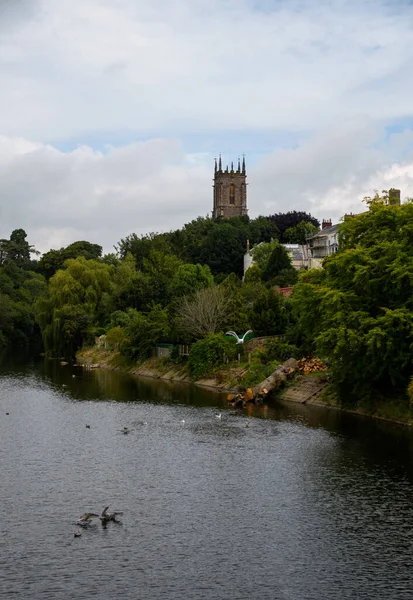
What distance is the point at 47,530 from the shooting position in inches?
1401

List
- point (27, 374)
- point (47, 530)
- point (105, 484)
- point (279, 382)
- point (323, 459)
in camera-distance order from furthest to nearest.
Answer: point (27, 374), point (279, 382), point (323, 459), point (105, 484), point (47, 530)

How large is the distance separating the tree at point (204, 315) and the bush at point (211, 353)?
4.87m

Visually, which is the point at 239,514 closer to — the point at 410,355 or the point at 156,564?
the point at 156,564

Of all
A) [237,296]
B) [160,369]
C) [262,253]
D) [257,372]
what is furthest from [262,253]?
[257,372]

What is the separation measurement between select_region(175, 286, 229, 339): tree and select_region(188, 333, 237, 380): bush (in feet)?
16.0

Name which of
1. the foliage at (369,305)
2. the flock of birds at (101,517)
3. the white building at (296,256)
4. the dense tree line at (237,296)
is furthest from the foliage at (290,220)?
the flock of birds at (101,517)

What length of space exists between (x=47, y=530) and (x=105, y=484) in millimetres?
8223

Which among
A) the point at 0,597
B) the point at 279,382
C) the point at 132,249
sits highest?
the point at 132,249

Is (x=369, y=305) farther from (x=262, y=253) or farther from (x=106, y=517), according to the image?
(x=262, y=253)

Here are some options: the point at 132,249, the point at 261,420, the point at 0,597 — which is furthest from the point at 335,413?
the point at 132,249

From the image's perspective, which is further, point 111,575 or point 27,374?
point 27,374

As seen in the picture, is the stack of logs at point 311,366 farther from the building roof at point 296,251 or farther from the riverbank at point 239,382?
the building roof at point 296,251

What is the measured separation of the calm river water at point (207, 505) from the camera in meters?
30.2

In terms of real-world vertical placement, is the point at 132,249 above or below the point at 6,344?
above
